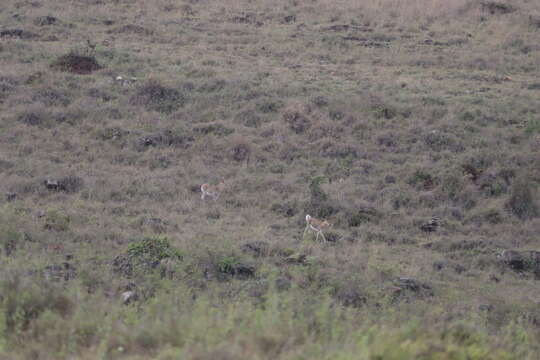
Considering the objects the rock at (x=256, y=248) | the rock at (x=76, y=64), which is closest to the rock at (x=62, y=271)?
A: the rock at (x=256, y=248)

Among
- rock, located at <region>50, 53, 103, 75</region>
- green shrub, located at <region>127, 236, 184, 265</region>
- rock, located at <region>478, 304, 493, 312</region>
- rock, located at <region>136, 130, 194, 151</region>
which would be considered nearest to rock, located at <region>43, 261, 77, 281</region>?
green shrub, located at <region>127, 236, 184, 265</region>

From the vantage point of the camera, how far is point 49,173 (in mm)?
11445

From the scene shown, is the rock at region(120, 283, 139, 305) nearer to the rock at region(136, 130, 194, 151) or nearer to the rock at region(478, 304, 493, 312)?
the rock at region(478, 304, 493, 312)

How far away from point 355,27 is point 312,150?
10.0 meters

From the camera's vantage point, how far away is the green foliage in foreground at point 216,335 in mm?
4250

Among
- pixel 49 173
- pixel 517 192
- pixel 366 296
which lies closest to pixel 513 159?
pixel 517 192

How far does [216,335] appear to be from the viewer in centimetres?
439

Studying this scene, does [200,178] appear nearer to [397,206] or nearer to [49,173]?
[49,173]

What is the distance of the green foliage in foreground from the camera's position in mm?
4250

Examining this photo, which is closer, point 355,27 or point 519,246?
point 519,246

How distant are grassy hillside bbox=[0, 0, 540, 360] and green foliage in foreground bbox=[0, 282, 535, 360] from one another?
2 cm

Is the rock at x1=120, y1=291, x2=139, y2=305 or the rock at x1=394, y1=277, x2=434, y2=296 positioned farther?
the rock at x1=394, y1=277, x2=434, y2=296

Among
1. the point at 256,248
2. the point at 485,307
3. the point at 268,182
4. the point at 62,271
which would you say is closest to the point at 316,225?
the point at 256,248

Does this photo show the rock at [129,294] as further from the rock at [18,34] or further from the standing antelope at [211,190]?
the rock at [18,34]
